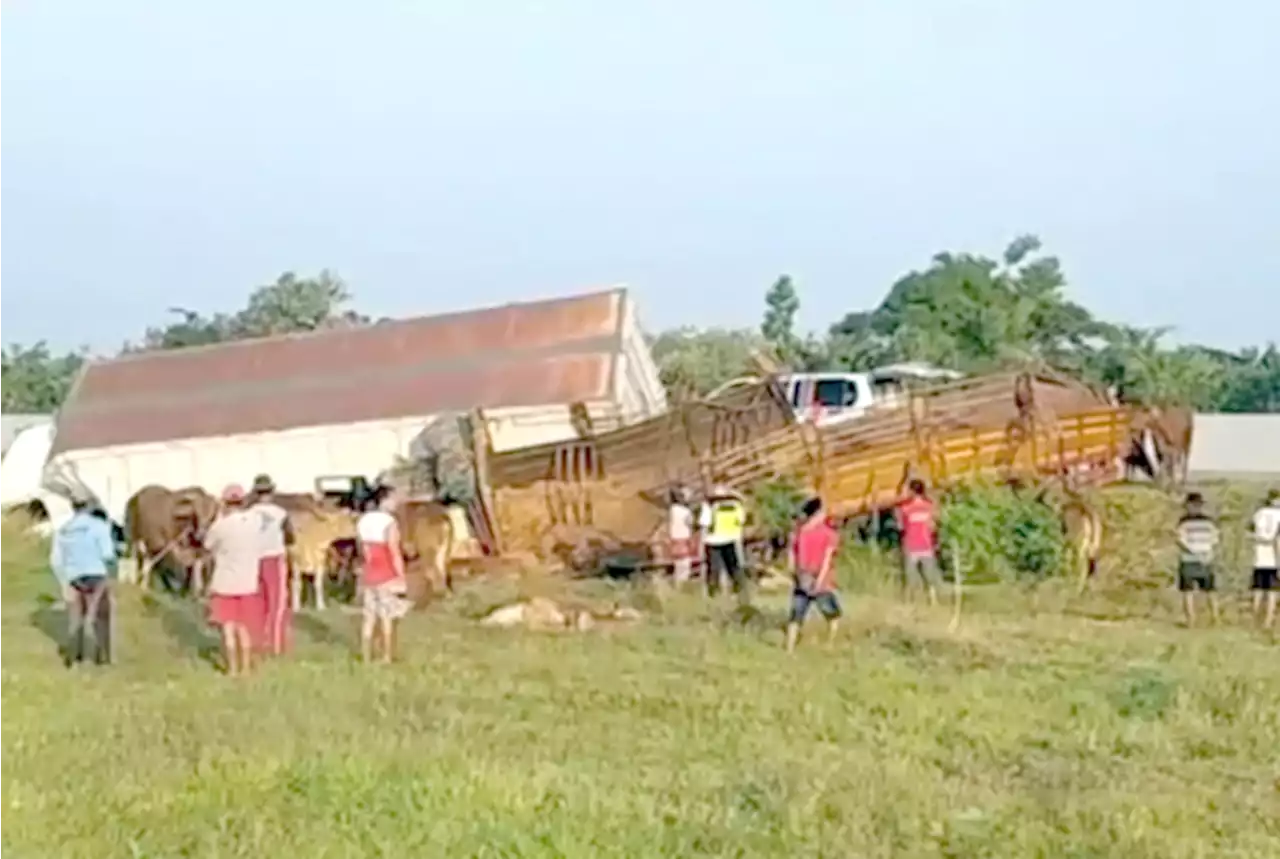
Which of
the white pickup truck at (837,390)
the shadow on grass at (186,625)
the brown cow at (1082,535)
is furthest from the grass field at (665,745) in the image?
the white pickup truck at (837,390)

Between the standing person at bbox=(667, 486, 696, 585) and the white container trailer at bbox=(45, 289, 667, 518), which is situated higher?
the white container trailer at bbox=(45, 289, 667, 518)

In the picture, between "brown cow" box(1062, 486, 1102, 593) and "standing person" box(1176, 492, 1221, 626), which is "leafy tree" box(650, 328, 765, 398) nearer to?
"brown cow" box(1062, 486, 1102, 593)

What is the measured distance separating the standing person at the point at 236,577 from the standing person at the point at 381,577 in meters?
1.00

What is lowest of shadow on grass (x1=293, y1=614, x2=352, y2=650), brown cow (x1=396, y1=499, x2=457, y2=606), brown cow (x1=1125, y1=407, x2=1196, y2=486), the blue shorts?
shadow on grass (x1=293, y1=614, x2=352, y2=650)

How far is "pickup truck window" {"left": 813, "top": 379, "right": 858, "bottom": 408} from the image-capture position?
33906mm

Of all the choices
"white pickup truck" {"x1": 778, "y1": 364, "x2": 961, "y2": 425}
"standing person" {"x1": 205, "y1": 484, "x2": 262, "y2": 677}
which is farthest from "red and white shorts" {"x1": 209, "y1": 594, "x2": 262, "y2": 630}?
"white pickup truck" {"x1": 778, "y1": 364, "x2": 961, "y2": 425}

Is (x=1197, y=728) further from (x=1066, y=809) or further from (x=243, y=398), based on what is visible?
(x=243, y=398)

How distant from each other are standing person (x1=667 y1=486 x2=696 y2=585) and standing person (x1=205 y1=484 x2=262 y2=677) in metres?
9.14

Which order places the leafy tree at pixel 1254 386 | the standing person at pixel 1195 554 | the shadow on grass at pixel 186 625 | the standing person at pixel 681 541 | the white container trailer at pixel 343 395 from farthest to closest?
the leafy tree at pixel 1254 386
the white container trailer at pixel 343 395
the standing person at pixel 681 541
the standing person at pixel 1195 554
the shadow on grass at pixel 186 625

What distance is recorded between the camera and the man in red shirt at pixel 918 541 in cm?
2469

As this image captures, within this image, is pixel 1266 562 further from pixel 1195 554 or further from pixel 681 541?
pixel 681 541

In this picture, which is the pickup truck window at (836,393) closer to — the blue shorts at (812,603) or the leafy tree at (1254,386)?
the blue shorts at (812,603)

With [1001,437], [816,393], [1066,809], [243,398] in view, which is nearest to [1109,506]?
[1001,437]

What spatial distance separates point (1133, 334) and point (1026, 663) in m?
36.6
